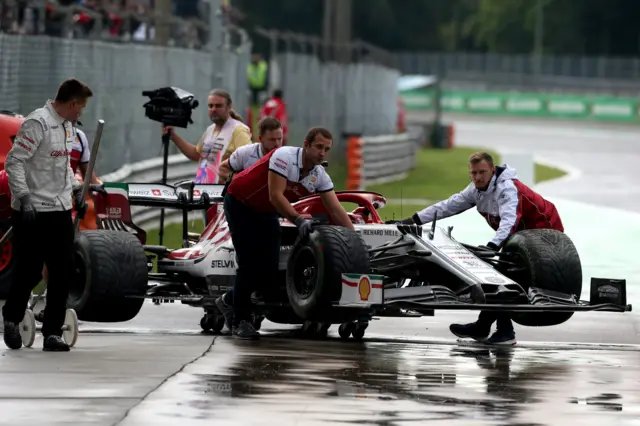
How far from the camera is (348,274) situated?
1130cm

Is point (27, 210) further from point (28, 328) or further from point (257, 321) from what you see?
point (257, 321)

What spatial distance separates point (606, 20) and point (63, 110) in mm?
109586

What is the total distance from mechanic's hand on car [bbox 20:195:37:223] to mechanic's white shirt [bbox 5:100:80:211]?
39 millimetres

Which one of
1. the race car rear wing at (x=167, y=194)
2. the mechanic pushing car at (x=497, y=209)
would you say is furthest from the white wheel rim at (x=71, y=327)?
the mechanic pushing car at (x=497, y=209)

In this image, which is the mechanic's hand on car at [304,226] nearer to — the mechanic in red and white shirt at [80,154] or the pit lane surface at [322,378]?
the pit lane surface at [322,378]

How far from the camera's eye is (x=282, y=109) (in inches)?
1266

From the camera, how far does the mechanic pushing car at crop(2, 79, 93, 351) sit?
35.3ft

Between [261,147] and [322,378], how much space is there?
129 inches

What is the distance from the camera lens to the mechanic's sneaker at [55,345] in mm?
10922

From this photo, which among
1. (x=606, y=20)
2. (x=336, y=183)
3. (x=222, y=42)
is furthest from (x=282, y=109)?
(x=606, y=20)

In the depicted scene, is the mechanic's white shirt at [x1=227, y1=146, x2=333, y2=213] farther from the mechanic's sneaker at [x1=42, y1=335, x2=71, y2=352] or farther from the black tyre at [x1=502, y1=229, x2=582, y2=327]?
the mechanic's sneaker at [x1=42, y1=335, x2=71, y2=352]

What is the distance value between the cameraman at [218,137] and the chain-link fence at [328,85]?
15.1 meters

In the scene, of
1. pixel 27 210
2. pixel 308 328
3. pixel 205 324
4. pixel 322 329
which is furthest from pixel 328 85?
pixel 27 210

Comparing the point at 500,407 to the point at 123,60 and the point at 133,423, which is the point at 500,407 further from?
the point at 123,60
